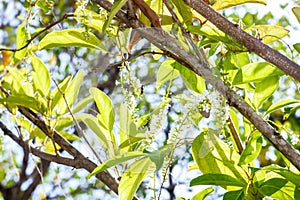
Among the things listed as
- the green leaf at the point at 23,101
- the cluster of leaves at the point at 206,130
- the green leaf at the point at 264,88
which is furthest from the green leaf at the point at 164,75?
the green leaf at the point at 23,101

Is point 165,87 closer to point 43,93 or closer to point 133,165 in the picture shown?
Result: point 133,165

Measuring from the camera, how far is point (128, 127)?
44 cm

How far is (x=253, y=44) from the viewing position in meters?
0.38

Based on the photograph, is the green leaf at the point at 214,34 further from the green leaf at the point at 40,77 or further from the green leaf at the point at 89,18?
the green leaf at the point at 40,77

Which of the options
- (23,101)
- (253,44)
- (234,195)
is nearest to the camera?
(253,44)

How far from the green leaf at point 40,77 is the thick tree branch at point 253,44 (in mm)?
329

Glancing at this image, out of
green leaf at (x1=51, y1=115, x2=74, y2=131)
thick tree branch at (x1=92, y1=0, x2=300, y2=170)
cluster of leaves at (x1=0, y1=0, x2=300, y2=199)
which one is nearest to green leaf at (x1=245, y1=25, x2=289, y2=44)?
cluster of leaves at (x1=0, y1=0, x2=300, y2=199)

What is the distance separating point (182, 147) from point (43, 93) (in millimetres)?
301

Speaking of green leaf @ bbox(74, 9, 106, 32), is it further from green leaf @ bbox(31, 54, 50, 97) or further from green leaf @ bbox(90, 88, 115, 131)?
green leaf @ bbox(31, 54, 50, 97)

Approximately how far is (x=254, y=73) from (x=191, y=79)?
72mm

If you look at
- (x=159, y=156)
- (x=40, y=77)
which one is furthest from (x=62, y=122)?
(x=159, y=156)

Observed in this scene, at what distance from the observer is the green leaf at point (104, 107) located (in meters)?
0.47

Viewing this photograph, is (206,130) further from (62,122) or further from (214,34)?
(62,122)

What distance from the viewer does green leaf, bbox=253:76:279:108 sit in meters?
0.52
